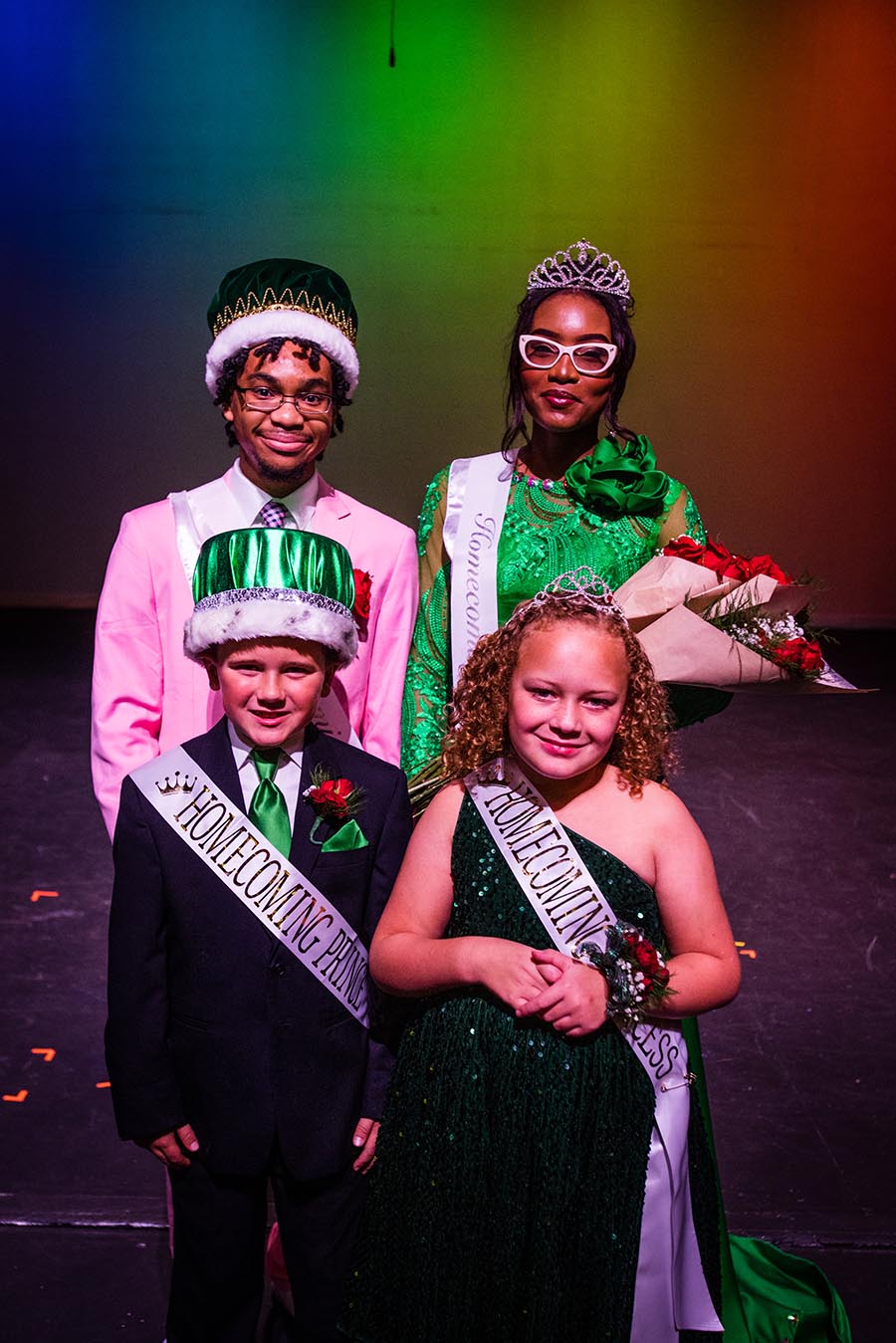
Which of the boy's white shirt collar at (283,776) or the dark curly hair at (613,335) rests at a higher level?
the dark curly hair at (613,335)

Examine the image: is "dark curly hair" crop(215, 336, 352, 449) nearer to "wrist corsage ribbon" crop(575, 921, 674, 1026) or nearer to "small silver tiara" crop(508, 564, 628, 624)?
"small silver tiara" crop(508, 564, 628, 624)

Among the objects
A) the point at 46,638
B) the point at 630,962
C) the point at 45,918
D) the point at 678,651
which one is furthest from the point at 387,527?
the point at 46,638

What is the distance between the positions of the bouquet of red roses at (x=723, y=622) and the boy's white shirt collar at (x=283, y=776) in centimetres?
46

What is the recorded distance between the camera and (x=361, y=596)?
180 cm

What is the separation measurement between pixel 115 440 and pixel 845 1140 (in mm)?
4843

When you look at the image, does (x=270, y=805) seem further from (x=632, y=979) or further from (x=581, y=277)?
(x=581, y=277)

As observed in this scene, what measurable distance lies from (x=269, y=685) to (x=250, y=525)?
1.40 ft

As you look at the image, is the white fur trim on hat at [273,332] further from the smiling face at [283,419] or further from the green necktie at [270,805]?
the green necktie at [270,805]

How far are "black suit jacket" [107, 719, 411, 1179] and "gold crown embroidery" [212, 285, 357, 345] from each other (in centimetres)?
62

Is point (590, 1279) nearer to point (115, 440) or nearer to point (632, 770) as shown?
point (632, 770)

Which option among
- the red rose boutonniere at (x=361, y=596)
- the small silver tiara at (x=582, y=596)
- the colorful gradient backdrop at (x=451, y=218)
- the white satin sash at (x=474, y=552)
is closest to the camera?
the small silver tiara at (x=582, y=596)

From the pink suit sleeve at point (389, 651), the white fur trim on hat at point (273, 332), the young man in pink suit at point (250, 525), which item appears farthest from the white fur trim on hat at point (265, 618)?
the white fur trim on hat at point (273, 332)

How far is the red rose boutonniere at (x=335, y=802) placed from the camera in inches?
63.1

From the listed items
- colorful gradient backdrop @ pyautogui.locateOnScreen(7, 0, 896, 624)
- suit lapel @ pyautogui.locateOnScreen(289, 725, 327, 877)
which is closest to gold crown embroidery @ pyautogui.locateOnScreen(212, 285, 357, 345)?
suit lapel @ pyautogui.locateOnScreen(289, 725, 327, 877)
